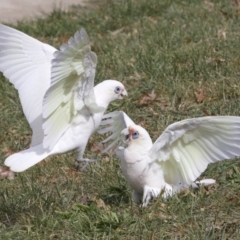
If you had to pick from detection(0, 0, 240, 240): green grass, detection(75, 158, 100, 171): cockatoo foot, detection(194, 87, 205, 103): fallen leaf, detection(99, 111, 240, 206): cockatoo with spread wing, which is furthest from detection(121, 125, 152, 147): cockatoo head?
detection(194, 87, 205, 103): fallen leaf

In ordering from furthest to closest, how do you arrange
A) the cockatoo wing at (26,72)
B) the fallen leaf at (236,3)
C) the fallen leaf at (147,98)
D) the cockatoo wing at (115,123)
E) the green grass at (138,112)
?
1. the fallen leaf at (236,3)
2. the fallen leaf at (147,98)
3. the cockatoo wing at (26,72)
4. the cockatoo wing at (115,123)
5. the green grass at (138,112)

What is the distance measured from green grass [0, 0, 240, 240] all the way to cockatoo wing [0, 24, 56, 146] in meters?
0.49

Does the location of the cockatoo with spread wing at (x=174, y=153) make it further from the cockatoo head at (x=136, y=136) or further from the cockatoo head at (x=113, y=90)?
the cockatoo head at (x=113, y=90)

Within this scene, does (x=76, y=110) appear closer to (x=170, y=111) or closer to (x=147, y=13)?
(x=170, y=111)

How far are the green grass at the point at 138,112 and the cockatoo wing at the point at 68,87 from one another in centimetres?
44

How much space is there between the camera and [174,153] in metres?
5.11

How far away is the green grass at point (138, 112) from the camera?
4.77m

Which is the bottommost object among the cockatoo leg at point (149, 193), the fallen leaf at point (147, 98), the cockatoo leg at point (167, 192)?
the fallen leaf at point (147, 98)

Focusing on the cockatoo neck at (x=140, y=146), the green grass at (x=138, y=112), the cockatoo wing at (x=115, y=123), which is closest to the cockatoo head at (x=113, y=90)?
the cockatoo wing at (x=115, y=123)

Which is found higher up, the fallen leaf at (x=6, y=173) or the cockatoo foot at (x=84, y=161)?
the cockatoo foot at (x=84, y=161)

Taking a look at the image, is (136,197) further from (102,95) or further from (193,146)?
(102,95)

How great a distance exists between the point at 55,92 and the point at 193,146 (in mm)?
928

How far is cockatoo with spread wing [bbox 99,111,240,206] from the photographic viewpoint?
4.89 m

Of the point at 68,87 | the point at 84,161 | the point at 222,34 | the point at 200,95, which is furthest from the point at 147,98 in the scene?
the point at 68,87
